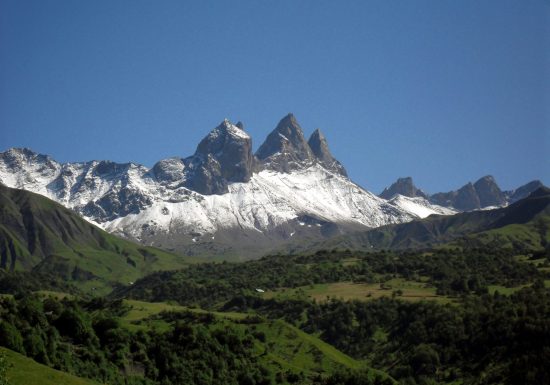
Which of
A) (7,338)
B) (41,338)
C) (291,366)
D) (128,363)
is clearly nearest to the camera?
(7,338)

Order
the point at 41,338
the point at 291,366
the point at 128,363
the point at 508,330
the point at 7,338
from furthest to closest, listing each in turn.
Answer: the point at 508,330
the point at 291,366
the point at 128,363
the point at 41,338
the point at 7,338

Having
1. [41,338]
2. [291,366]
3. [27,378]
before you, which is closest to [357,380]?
[291,366]

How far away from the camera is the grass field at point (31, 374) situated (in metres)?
96.5

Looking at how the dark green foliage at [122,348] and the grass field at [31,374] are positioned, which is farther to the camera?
the dark green foliage at [122,348]

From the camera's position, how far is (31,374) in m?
99.8

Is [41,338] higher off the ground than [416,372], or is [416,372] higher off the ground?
[41,338]

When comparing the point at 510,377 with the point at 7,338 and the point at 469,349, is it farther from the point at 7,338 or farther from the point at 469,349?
the point at 7,338

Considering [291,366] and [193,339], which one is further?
[291,366]

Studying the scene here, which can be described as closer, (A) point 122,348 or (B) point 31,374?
(B) point 31,374

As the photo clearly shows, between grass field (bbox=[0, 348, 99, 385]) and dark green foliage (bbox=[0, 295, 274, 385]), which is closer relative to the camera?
grass field (bbox=[0, 348, 99, 385])

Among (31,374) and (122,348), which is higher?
(122,348)

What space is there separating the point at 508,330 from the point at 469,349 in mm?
11900

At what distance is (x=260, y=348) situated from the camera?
18288cm

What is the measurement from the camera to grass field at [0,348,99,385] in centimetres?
9650
